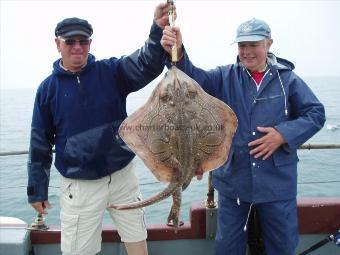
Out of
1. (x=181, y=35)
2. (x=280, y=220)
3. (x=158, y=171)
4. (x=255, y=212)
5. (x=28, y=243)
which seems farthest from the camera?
(x=28, y=243)

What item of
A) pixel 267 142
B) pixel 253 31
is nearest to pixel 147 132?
pixel 267 142

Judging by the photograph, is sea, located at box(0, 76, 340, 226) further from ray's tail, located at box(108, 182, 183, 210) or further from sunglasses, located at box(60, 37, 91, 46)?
ray's tail, located at box(108, 182, 183, 210)

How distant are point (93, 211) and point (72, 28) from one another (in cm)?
174

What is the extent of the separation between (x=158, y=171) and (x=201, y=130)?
1.38ft

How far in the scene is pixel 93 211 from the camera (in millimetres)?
3551

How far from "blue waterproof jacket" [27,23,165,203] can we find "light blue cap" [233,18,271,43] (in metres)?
0.74

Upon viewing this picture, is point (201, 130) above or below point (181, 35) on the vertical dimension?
below

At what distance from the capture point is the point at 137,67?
3467 millimetres

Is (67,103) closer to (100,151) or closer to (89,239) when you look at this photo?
(100,151)

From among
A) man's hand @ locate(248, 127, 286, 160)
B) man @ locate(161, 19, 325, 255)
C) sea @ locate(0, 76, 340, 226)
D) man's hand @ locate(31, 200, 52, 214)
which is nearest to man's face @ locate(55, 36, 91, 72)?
man @ locate(161, 19, 325, 255)

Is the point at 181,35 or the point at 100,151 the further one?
the point at 100,151

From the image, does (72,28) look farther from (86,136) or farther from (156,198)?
(156,198)

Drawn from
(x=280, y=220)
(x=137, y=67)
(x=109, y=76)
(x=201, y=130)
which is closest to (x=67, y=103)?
(x=109, y=76)

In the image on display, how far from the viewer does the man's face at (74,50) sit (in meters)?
3.39
